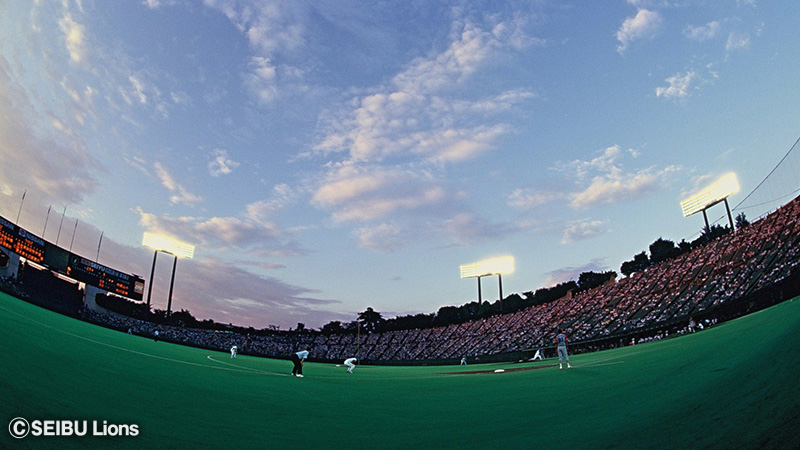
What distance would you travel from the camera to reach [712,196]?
46625 millimetres

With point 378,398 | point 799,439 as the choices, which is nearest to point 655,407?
point 799,439

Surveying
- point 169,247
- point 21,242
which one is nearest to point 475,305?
point 169,247

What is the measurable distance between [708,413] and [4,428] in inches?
261

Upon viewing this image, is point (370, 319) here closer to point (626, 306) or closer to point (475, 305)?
point (475, 305)

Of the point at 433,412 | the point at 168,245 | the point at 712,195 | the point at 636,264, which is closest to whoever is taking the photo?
the point at 433,412

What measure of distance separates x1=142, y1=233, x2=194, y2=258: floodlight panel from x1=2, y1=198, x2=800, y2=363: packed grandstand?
1165cm

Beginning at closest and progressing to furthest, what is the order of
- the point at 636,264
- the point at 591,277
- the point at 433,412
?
the point at 433,412 → the point at 636,264 → the point at 591,277

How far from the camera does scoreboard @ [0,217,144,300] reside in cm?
3606

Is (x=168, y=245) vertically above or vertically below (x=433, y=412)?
above

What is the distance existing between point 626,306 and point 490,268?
24123mm

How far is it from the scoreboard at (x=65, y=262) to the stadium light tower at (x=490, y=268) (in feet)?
160

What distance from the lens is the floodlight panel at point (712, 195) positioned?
4441 cm

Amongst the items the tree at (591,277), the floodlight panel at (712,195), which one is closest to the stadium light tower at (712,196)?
the floodlight panel at (712,195)

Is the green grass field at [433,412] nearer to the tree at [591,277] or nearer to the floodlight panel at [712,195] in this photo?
the floodlight panel at [712,195]
